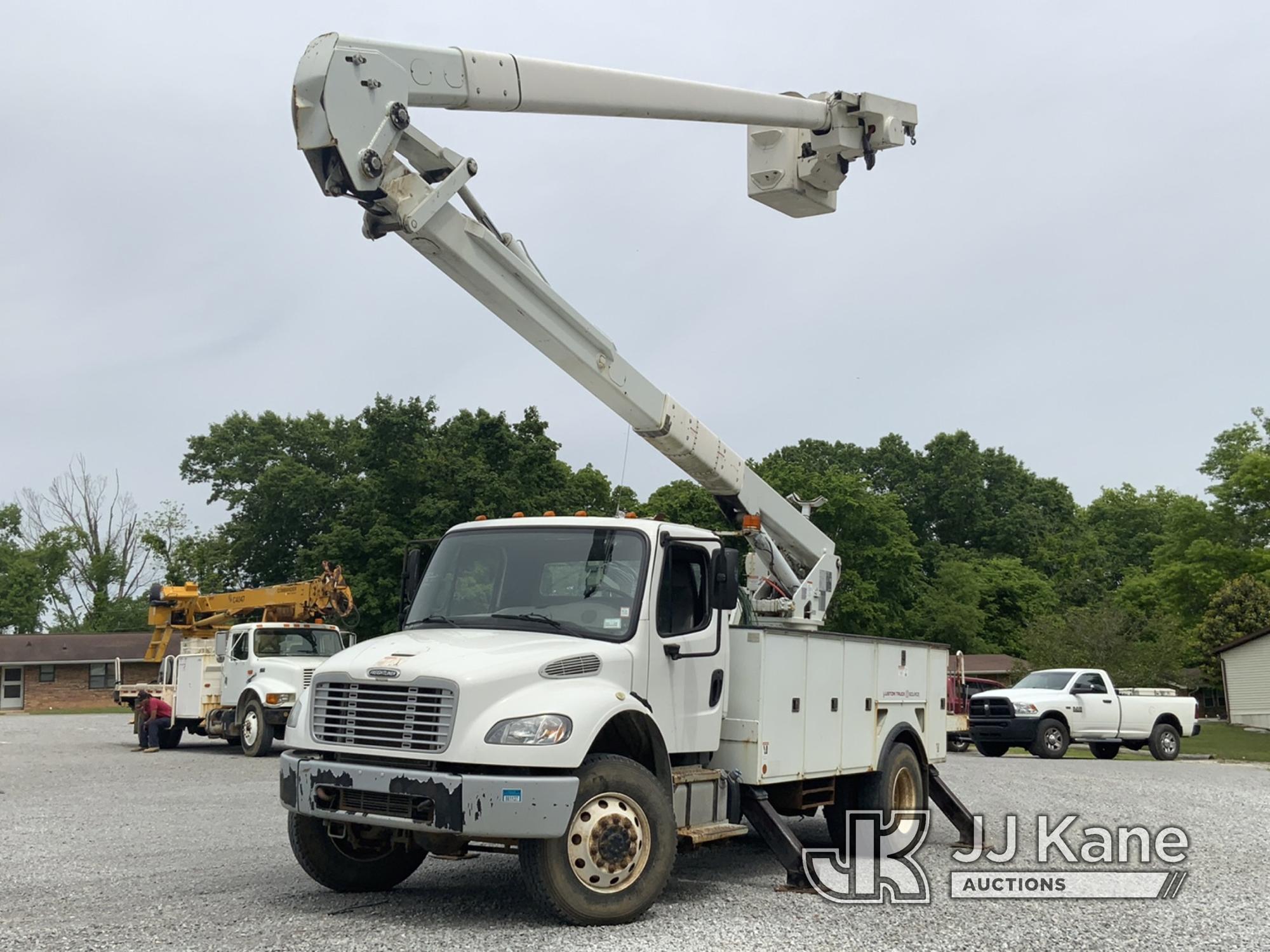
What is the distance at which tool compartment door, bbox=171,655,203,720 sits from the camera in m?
24.4

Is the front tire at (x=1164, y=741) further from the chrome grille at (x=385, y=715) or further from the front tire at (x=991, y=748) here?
the chrome grille at (x=385, y=715)

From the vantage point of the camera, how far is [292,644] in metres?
23.0

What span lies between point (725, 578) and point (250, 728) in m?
16.6

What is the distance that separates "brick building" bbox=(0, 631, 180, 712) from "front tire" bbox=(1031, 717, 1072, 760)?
43.4 metres

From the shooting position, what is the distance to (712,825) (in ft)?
26.9

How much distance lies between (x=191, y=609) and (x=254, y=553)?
1231 inches

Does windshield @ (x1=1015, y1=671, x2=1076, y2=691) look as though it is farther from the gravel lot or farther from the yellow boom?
the yellow boom

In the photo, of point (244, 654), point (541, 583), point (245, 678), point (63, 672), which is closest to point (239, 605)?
point (244, 654)

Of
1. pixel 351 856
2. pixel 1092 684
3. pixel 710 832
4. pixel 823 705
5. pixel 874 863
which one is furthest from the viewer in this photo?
pixel 1092 684

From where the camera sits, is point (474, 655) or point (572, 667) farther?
point (572, 667)

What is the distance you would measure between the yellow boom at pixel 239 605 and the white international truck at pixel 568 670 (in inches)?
586

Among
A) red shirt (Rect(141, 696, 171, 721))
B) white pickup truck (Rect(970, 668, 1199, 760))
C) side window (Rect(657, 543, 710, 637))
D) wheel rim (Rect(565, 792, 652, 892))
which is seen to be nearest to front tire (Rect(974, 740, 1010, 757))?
white pickup truck (Rect(970, 668, 1199, 760))

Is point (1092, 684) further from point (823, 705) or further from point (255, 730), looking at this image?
point (823, 705)

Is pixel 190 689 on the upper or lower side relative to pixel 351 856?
upper
